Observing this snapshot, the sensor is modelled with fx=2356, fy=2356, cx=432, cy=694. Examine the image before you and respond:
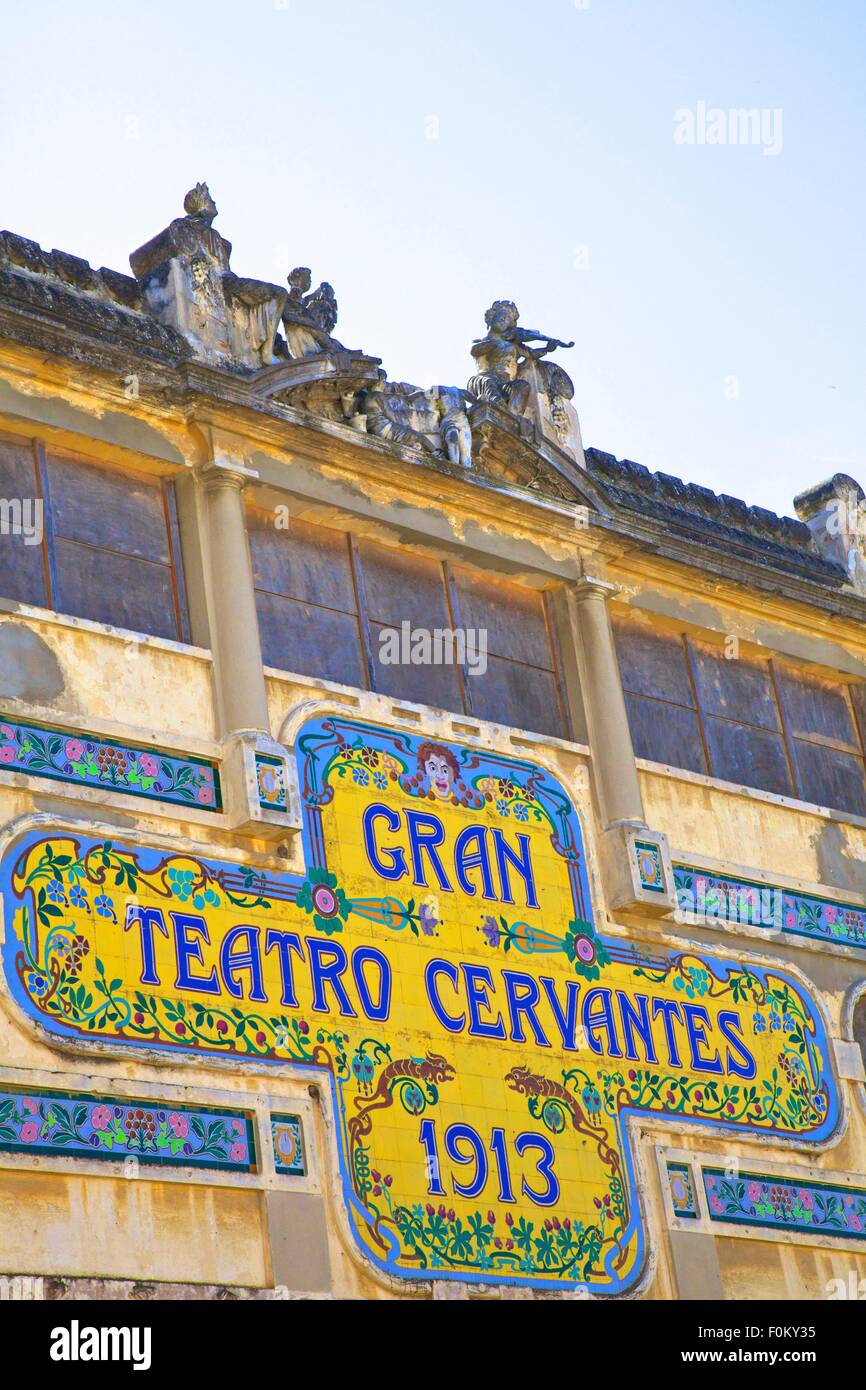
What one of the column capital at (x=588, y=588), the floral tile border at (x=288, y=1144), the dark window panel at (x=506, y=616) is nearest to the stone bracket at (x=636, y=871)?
the dark window panel at (x=506, y=616)

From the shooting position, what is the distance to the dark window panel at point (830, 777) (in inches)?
658

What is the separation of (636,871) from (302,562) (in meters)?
2.80

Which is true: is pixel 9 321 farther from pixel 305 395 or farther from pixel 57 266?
pixel 305 395

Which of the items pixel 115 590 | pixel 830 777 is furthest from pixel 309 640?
pixel 830 777

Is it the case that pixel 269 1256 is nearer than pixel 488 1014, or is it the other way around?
pixel 269 1256

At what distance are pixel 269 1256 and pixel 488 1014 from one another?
2.23 m

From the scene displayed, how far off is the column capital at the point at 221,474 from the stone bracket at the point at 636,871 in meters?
3.19

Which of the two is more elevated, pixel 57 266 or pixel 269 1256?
pixel 57 266

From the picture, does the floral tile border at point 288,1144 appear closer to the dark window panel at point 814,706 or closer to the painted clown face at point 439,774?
the painted clown face at point 439,774

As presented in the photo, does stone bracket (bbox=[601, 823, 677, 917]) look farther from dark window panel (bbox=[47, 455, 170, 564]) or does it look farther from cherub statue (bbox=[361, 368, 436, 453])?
dark window panel (bbox=[47, 455, 170, 564])

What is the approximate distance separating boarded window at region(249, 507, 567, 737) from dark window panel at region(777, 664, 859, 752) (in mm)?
2326
